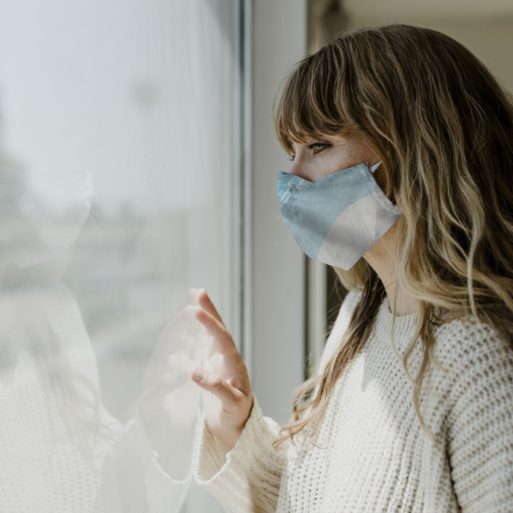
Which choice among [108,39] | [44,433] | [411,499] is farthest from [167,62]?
[411,499]

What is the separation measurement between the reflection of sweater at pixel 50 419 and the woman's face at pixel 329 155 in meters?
0.39

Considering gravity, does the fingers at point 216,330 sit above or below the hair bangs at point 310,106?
below

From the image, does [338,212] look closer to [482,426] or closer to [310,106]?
[310,106]

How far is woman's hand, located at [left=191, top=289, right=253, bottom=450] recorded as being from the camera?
99cm

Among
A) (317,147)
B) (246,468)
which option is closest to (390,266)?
(317,147)

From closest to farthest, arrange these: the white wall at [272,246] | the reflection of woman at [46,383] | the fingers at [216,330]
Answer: the reflection of woman at [46,383] < the fingers at [216,330] < the white wall at [272,246]

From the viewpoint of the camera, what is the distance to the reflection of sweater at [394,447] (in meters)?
0.74

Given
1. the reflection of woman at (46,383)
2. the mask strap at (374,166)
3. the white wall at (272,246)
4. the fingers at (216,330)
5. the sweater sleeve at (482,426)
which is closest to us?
the reflection of woman at (46,383)

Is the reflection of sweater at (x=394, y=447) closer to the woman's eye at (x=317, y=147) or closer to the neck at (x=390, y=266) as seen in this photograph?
the neck at (x=390, y=266)

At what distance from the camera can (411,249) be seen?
0.83 m

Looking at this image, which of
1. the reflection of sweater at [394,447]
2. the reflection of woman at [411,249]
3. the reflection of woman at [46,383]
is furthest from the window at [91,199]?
the reflection of sweater at [394,447]

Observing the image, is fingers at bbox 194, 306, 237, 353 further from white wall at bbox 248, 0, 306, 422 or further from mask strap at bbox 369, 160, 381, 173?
white wall at bbox 248, 0, 306, 422

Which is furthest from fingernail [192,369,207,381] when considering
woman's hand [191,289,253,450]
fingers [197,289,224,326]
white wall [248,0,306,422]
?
white wall [248,0,306,422]

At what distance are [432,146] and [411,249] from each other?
5.3 inches
